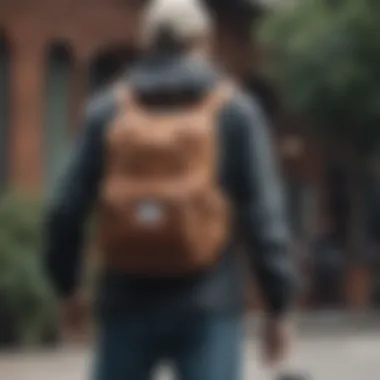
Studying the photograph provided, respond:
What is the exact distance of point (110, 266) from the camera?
5188 mm

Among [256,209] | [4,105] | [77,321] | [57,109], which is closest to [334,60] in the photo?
[57,109]

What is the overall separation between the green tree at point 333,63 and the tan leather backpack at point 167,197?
2084cm

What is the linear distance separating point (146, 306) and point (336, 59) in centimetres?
2160

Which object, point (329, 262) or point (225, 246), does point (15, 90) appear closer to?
point (329, 262)

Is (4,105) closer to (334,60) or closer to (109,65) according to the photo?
(109,65)

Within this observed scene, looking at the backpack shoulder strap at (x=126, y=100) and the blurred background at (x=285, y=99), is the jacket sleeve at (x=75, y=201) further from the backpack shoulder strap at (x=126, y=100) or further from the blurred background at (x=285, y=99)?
the blurred background at (x=285, y=99)

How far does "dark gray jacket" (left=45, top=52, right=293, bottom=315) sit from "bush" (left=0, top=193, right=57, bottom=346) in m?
15.6

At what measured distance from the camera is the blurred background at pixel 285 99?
1037 inches

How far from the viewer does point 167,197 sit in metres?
5.13

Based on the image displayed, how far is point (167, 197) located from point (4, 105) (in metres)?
22.4

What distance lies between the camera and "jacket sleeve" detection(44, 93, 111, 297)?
5293 mm

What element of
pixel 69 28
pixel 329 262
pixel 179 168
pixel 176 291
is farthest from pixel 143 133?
pixel 329 262

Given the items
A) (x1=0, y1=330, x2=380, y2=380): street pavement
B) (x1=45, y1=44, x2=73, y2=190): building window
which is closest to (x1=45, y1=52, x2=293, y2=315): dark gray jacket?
(x1=0, y1=330, x2=380, y2=380): street pavement

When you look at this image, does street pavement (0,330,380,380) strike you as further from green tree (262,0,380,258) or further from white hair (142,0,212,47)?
white hair (142,0,212,47)
